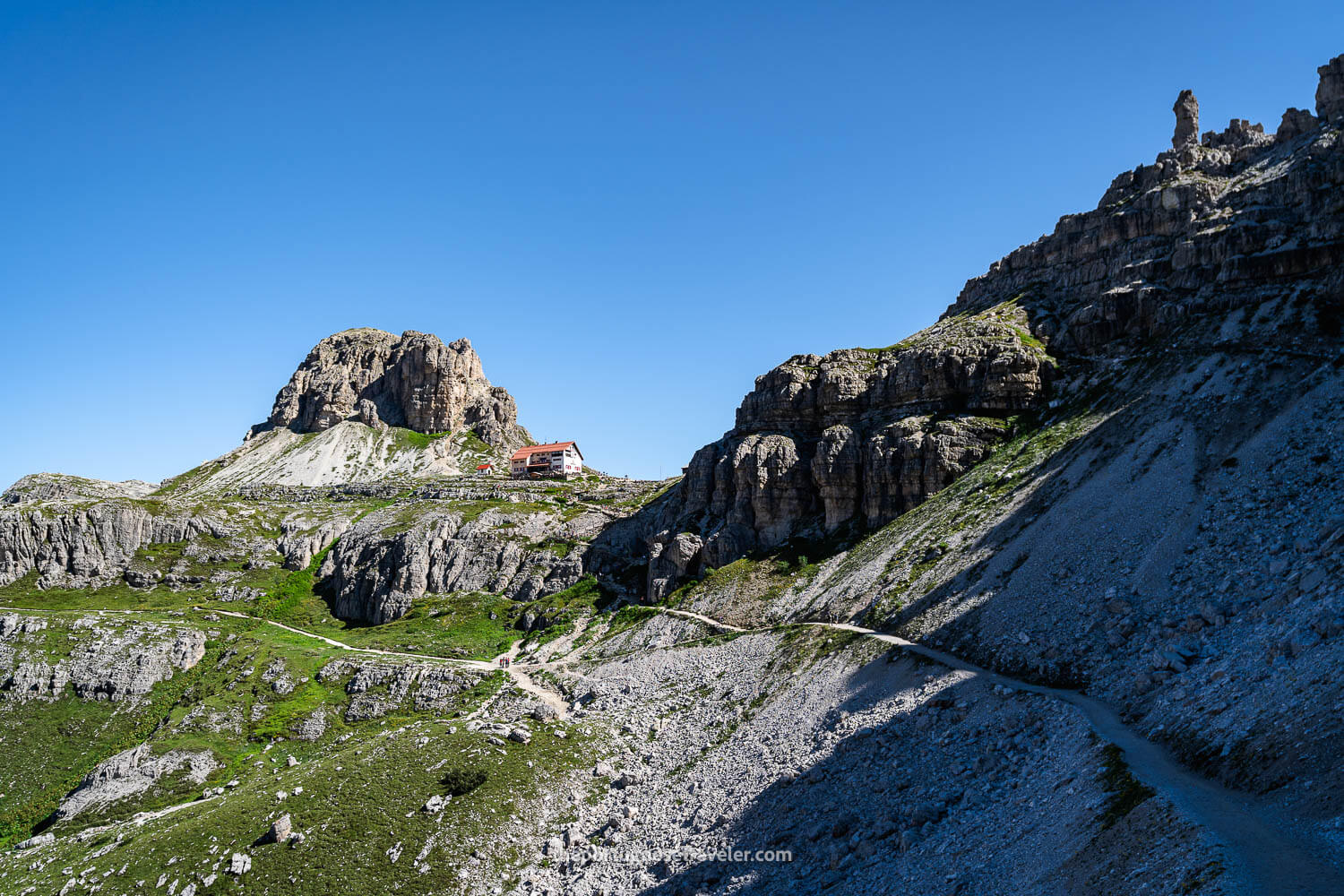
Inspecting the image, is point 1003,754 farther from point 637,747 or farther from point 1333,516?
point 637,747

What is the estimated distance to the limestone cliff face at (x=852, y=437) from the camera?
91875 mm

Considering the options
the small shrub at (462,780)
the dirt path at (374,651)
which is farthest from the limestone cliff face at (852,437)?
the small shrub at (462,780)

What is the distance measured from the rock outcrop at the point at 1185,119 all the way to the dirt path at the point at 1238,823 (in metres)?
115

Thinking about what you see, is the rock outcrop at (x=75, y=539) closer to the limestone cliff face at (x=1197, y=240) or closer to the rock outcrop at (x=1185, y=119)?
the limestone cliff face at (x=1197, y=240)

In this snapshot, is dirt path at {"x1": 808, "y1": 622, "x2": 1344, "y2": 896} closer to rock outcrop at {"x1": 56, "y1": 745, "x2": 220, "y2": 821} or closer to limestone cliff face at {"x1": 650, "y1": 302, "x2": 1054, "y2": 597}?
limestone cliff face at {"x1": 650, "y1": 302, "x2": 1054, "y2": 597}

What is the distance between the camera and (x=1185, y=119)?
373ft

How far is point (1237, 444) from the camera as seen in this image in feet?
182

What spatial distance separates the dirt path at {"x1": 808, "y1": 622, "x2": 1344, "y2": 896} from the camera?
64.9 ft

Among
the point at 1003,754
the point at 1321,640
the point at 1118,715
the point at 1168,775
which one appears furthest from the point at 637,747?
the point at 1321,640

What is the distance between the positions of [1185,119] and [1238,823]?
418 ft

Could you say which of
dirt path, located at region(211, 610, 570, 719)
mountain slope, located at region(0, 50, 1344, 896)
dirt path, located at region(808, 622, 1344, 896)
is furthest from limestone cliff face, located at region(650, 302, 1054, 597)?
dirt path, located at region(808, 622, 1344, 896)

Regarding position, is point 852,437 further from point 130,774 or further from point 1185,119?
point 130,774

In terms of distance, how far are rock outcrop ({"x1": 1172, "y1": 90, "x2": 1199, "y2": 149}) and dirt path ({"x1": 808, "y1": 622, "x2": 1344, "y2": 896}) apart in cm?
11495

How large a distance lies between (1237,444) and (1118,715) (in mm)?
31927
